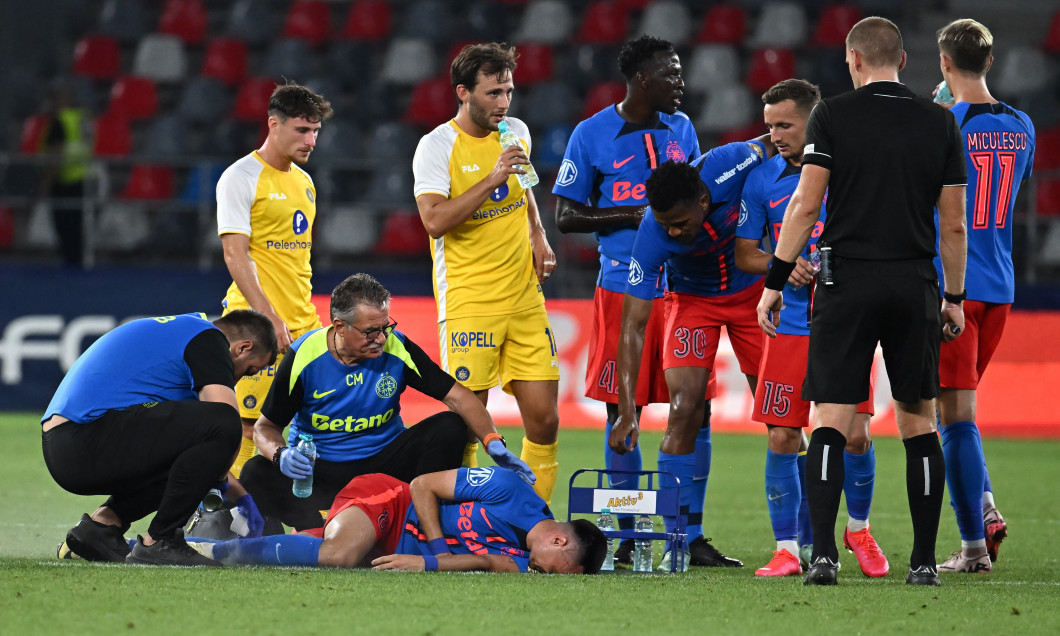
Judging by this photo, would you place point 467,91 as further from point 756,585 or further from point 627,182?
point 756,585

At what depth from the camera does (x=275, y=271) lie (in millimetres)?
7195

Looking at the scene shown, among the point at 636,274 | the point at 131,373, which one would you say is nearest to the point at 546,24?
the point at 636,274

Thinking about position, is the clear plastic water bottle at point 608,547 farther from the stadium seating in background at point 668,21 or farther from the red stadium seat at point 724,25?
the red stadium seat at point 724,25

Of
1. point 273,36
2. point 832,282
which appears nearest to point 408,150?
point 273,36

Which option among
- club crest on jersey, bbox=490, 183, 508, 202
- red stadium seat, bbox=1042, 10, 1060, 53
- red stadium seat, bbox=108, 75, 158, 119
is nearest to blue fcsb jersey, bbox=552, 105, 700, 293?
club crest on jersey, bbox=490, 183, 508, 202

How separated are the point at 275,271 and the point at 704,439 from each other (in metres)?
2.46

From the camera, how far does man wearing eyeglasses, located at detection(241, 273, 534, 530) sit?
5926mm

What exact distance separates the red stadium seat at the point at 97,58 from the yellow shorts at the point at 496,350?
11.5m

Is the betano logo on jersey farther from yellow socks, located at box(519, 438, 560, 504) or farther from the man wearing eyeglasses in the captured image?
yellow socks, located at box(519, 438, 560, 504)

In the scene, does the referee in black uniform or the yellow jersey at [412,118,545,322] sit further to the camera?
the yellow jersey at [412,118,545,322]

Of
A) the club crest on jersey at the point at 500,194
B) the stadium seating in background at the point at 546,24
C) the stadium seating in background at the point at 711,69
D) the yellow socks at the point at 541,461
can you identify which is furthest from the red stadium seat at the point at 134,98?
the yellow socks at the point at 541,461

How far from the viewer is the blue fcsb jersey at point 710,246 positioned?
20.1ft

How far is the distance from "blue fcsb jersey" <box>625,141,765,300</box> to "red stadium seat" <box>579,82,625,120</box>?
935 cm

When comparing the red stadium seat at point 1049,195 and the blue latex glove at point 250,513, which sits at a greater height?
the red stadium seat at point 1049,195
